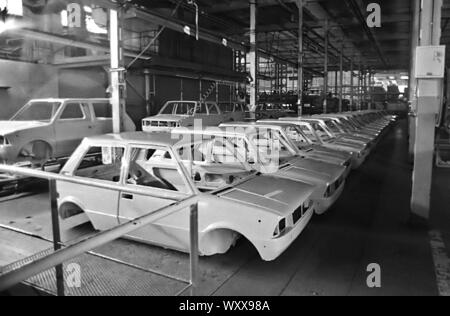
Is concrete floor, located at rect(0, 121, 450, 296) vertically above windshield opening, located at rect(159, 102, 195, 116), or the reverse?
windshield opening, located at rect(159, 102, 195, 116)

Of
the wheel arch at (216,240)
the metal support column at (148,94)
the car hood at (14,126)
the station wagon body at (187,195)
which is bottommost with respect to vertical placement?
the wheel arch at (216,240)

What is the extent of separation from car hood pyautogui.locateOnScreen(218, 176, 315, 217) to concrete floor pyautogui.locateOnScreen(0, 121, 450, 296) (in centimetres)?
69

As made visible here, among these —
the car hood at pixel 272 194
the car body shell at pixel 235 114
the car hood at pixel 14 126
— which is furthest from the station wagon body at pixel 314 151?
the car body shell at pixel 235 114

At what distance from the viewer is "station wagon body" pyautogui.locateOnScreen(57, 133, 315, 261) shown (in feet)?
11.7

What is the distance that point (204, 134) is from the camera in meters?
5.28

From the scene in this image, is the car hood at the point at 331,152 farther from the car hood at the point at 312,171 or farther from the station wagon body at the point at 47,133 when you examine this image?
the station wagon body at the point at 47,133

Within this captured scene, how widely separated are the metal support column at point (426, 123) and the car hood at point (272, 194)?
194 centimetres

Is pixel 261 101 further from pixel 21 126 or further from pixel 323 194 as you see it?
pixel 323 194

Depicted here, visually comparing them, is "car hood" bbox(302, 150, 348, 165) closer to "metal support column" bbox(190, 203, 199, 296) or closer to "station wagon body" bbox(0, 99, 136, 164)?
"station wagon body" bbox(0, 99, 136, 164)

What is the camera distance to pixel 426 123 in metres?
5.45

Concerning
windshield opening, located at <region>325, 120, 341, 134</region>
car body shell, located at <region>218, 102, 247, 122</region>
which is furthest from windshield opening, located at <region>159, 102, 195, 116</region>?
windshield opening, located at <region>325, 120, 341, 134</region>

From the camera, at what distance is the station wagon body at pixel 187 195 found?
11.7 ft

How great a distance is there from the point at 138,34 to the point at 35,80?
4757mm
